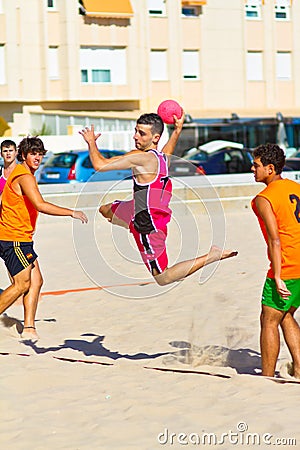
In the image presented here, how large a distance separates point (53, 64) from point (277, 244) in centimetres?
4334

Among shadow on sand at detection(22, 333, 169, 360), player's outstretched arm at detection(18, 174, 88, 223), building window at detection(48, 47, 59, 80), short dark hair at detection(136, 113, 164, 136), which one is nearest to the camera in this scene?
short dark hair at detection(136, 113, 164, 136)

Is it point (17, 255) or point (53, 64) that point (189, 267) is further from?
point (53, 64)

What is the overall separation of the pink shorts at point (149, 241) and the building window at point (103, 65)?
138 feet

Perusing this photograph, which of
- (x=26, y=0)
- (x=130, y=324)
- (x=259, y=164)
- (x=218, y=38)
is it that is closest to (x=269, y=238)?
(x=259, y=164)

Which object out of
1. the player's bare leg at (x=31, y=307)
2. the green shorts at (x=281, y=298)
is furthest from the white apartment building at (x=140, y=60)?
the green shorts at (x=281, y=298)

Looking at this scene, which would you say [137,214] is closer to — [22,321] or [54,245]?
[22,321]

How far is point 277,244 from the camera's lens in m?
6.55

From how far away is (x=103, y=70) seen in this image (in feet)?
163

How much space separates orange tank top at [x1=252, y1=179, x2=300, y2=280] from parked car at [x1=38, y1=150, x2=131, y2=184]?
17.4m

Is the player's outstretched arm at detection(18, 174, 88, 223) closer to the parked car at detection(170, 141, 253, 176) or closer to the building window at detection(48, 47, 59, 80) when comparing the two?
the parked car at detection(170, 141, 253, 176)

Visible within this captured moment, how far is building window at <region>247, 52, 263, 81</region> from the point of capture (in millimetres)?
52938

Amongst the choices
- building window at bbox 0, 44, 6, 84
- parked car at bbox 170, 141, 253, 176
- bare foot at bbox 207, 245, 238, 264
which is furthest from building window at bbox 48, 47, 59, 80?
bare foot at bbox 207, 245, 238, 264

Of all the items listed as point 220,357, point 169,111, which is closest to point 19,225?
point 169,111

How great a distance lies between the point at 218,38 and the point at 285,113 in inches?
221
